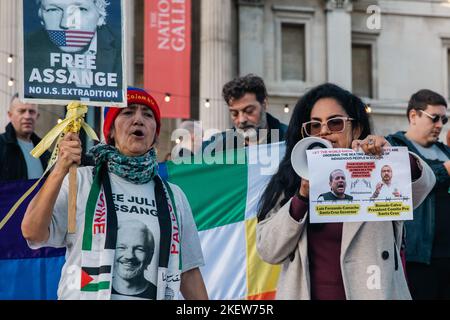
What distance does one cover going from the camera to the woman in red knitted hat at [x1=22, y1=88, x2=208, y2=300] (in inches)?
157

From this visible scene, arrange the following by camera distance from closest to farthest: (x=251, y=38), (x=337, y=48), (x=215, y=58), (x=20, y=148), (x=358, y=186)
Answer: (x=358, y=186) → (x=20, y=148) → (x=215, y=58) → (x=251, y=38) → (x=337, y=48)

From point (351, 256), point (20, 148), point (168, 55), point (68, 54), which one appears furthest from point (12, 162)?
point (168, 55)

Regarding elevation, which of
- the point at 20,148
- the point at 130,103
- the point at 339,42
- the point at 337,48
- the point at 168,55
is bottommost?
the point at 20,148

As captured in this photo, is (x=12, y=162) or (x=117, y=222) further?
(x=12, y=162)

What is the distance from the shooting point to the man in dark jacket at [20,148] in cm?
781

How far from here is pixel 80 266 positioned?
4.05m

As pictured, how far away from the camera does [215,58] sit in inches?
1024

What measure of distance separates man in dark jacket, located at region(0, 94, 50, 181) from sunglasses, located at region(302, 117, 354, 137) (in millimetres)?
3787

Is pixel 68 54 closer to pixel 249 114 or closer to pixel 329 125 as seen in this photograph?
pixel 329 125

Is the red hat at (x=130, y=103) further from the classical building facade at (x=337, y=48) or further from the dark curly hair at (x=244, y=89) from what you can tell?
the classical building facade at (x=337, y=48)

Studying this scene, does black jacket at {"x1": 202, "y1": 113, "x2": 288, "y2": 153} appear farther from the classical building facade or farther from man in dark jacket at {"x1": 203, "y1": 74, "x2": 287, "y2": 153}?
the classical building facade

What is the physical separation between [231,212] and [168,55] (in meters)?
17.4

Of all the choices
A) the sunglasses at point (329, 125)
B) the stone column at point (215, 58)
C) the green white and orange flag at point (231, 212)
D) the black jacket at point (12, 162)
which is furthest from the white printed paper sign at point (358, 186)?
the stone column at point (215, 58)
